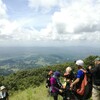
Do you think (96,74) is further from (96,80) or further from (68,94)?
(68,94)

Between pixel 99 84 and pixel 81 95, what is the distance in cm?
76

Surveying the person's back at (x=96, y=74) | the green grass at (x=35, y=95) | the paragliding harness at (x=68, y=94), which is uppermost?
the person's back at (x=96, y=74)

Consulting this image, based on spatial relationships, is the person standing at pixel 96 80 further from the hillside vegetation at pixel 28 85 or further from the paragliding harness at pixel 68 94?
the hillside vegetation at pixel 28 85

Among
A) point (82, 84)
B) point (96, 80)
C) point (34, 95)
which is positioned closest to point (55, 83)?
point (82, 84)

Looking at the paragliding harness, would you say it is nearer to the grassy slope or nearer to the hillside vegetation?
the grassy slope

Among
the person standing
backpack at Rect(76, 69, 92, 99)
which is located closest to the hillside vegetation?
the person standing

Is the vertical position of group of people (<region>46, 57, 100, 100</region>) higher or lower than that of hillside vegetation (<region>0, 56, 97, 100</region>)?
higher

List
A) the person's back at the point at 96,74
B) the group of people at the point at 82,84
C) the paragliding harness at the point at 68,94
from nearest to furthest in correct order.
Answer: the group of people at the point at 82,84 < the person's back at the point at 96,74 < the paragliding harness at the point at 68,94

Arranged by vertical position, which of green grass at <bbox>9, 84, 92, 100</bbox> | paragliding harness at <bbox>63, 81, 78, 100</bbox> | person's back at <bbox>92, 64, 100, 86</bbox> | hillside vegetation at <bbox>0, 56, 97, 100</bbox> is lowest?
hillside vegetation at <bbox>0, 56, 97, 100</bbox>

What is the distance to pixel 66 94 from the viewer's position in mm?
9156

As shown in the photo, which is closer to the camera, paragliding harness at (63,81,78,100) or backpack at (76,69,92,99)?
backpack at (76,69,92,99)

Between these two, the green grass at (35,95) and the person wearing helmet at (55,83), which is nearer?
the person wearing helmet at (55,83)

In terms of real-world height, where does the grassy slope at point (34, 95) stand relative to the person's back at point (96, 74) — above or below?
below

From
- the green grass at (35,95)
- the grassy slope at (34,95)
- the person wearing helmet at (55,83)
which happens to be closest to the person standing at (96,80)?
the person wearing helmet at (55,83)
